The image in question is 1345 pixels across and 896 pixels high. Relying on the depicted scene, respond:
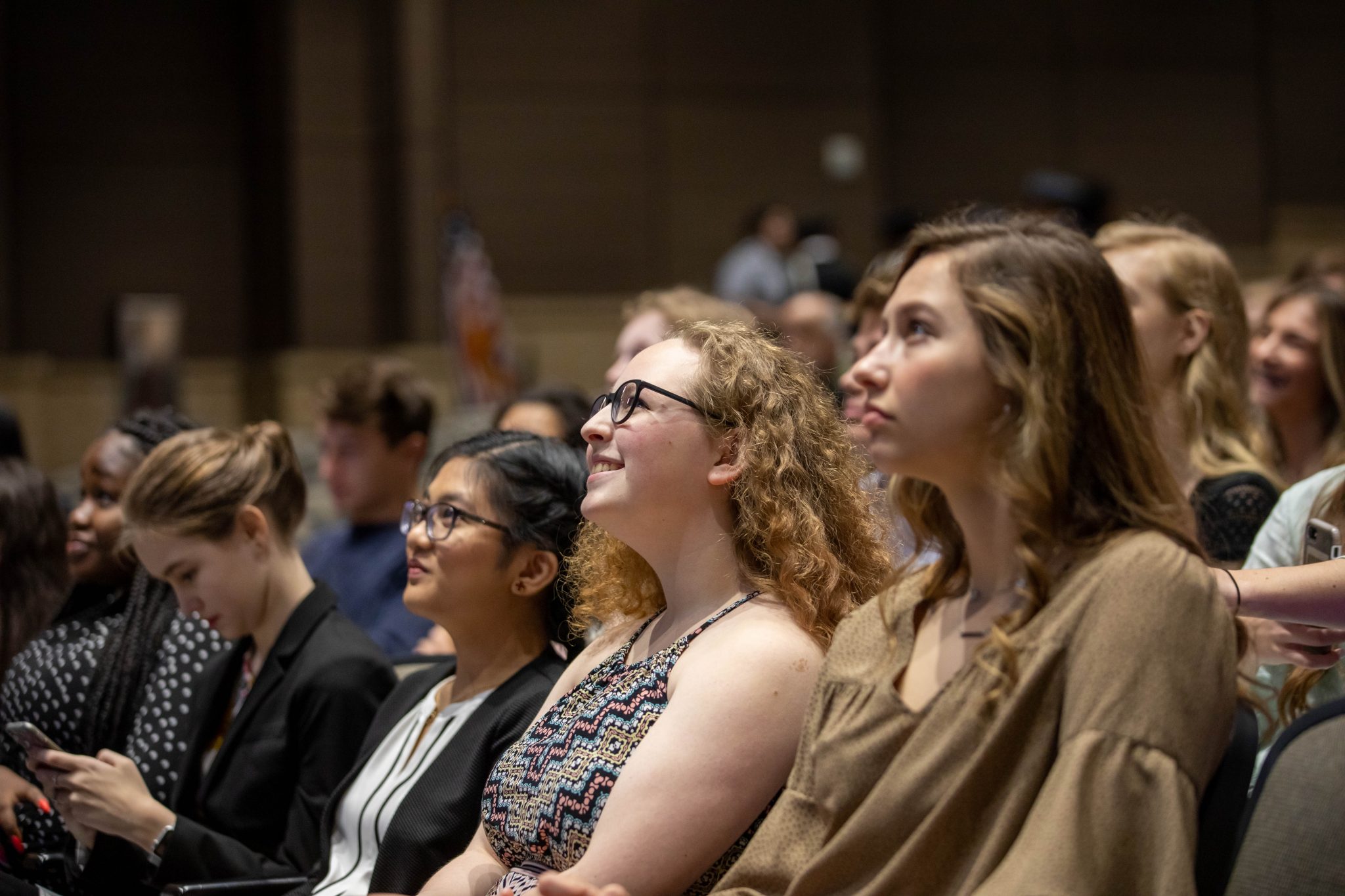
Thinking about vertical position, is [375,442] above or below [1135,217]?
below

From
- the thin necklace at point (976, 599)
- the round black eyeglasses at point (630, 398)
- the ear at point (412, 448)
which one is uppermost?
the round black eyeglasses at point (630, 398)

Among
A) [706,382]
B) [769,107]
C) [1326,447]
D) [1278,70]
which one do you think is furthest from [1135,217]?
[1278,70]

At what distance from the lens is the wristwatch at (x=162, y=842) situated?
8.00 feet

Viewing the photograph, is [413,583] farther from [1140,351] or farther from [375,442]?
[375,442]

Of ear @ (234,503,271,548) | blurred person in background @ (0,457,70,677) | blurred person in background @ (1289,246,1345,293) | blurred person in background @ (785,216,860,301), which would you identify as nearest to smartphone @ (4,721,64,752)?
ear @ (234,503,271,548)

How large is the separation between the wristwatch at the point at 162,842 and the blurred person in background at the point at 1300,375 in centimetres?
226

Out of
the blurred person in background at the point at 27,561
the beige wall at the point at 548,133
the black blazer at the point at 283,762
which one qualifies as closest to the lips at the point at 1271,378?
the black blazer at the point at 283,762

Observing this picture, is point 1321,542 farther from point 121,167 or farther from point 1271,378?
point 121,167

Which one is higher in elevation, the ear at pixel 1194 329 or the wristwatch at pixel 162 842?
the ear at pixel 1194 329

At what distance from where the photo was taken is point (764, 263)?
8.44 meters

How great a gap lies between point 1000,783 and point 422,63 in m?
8.67

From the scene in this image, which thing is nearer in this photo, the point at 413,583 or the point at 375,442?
the point at 413,583

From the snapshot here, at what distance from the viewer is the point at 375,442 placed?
4172 mm

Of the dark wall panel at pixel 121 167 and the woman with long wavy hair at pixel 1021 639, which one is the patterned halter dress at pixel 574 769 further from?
the dark wall panel at pixel 121 167
